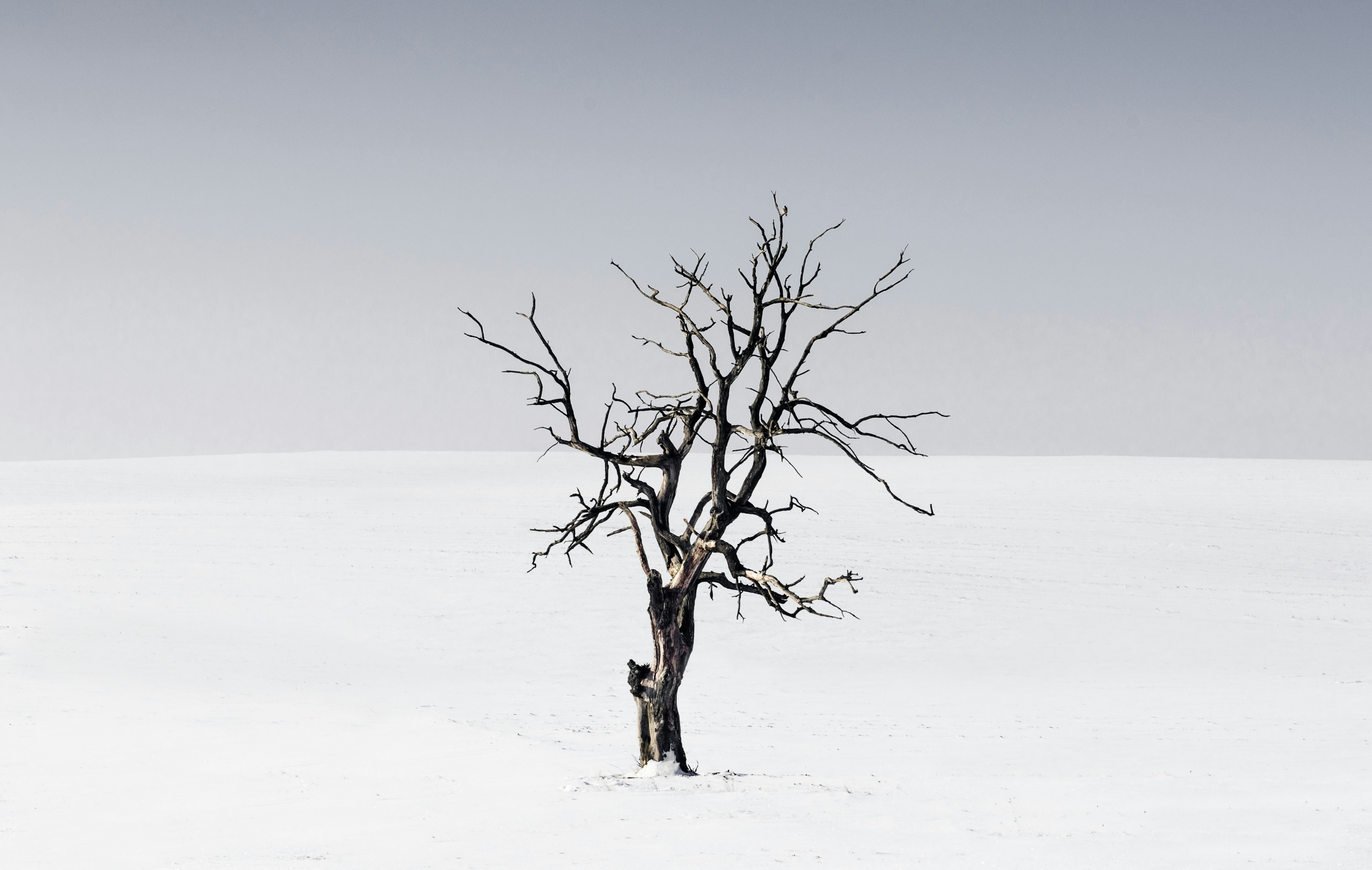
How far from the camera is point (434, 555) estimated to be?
27.5 m

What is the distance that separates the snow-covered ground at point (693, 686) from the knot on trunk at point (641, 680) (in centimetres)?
83

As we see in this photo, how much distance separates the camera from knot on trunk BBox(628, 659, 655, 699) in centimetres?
1145

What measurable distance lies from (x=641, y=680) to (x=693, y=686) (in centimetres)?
761

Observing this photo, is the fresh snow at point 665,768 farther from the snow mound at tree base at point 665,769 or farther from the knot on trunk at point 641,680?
the knot on trunk at point 641,680

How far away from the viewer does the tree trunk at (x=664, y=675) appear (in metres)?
11.4

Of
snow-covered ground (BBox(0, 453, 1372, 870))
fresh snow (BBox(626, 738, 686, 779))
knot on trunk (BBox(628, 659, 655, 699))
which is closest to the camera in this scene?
snow-covered ground (BBox(0, 453, 1372, 870))

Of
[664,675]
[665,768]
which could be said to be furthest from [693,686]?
Result: [664,675]

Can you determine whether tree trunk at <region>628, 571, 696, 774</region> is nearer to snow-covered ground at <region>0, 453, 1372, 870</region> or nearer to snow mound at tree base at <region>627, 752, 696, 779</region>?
snow mound at tree base at <region>627, 752, 696, 779</region>

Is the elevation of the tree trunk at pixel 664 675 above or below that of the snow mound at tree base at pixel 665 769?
above

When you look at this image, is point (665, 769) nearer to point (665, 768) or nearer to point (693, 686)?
point (665, 768)

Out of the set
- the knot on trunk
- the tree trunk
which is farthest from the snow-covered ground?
the knot on trunk

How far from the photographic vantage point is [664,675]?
1141cm

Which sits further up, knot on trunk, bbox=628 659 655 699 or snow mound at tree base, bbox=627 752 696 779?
knot on trunk, bbox=628 659 655 699

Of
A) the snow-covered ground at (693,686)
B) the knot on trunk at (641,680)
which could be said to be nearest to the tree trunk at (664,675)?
the knot on trunk at (641,680)
